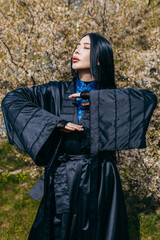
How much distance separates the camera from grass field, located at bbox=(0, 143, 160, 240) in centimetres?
321

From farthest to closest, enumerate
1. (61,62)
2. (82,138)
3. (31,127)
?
(61,62)
(82,138)
(31,127)

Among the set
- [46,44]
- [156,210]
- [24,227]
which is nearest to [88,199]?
[24,227]

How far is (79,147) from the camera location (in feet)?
6.61

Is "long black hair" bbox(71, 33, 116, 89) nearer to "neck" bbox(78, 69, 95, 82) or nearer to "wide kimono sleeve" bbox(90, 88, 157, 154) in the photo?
"neck" bbox(78, 69, 95, 82)

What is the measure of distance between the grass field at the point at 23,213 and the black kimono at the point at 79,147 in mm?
1260

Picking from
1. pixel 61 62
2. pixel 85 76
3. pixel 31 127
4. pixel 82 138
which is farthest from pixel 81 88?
pixel 61 62

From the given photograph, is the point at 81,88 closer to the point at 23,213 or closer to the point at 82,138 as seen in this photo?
the point at 82,138

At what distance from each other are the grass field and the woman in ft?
4.19

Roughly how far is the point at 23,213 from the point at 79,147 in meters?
2.42

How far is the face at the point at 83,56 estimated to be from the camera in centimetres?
207

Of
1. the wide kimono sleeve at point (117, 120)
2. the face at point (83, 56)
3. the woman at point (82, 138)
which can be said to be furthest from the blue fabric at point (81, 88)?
the wide kimono sleeve at point (117, 120)

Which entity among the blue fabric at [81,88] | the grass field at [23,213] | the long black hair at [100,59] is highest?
the long black hair at [100,59]

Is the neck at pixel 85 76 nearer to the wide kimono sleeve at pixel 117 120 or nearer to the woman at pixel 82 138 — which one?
the woman at pixel 82 138

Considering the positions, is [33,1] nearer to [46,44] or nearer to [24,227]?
[46,44]
